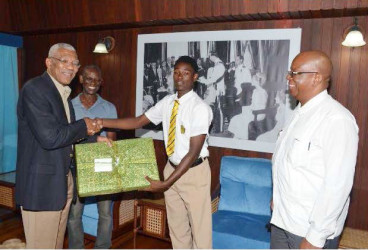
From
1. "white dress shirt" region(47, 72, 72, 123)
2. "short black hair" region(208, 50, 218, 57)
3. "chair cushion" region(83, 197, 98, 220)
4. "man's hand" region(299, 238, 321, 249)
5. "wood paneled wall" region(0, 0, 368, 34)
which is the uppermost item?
"wood paneled wall" region(0, 0, 368, 34)

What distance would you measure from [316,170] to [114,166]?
152 cm

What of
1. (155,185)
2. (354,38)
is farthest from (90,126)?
(354,38)

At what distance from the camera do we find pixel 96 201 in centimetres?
361

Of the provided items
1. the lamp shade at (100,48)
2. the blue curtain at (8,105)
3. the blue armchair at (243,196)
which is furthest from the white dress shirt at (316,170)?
the blue curtain at (8,105)

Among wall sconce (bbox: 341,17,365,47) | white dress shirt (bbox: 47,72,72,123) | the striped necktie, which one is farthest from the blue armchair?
white dress shirt (bbox: 47,72,72,123)

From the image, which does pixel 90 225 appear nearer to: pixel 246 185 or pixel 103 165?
pixel 103 165

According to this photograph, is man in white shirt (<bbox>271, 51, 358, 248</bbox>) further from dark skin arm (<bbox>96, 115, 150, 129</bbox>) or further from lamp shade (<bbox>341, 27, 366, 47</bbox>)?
dark skin arm (<bbox>96, 115, 150, 129</bbox>)

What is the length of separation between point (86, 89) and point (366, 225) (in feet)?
10.7

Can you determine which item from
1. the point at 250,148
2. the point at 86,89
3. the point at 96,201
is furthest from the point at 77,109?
the point at 250,148

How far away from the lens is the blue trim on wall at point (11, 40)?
518 centimetres

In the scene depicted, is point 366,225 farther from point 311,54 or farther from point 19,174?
point 19,174

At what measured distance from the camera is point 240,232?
Result: 3.13 m

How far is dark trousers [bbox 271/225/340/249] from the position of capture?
1915mm

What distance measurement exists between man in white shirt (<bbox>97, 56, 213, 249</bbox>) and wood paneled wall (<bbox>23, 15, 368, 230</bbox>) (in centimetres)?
113
